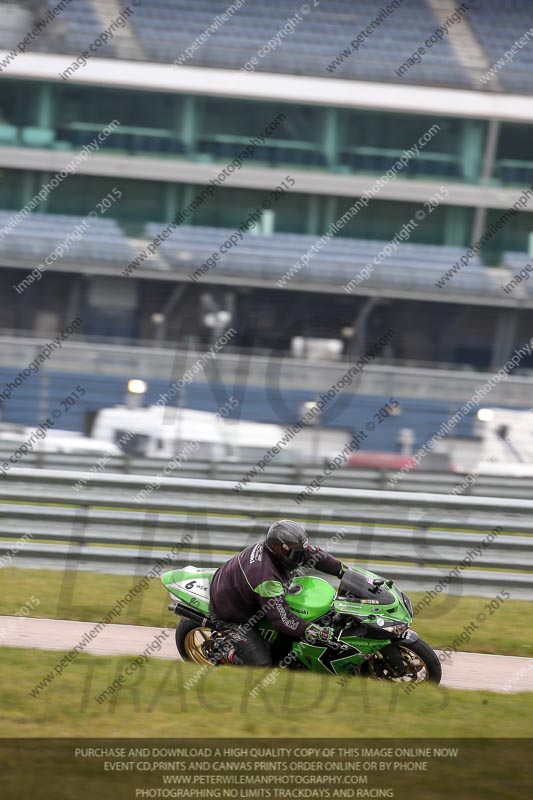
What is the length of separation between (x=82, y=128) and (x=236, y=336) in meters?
7.96

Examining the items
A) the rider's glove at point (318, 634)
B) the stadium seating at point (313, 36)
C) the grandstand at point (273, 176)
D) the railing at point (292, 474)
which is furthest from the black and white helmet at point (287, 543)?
the stadium seating at point (313, 36)

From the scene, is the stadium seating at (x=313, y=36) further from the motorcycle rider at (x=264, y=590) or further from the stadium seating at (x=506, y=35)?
the motorcycle rider at (x=264, y=590)

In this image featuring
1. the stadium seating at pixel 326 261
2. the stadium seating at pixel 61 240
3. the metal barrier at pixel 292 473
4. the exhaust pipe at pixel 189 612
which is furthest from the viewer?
the stadium seating at pixel 326 261

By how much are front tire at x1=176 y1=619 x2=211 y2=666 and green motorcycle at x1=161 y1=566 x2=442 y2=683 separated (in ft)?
0.57

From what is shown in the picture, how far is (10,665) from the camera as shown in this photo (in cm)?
633

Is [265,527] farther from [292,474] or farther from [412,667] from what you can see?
[292,474]

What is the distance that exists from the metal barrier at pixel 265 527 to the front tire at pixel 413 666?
7.73 feet

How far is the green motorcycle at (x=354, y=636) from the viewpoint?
6.27 metres

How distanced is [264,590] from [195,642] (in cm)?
83

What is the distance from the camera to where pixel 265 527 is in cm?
895

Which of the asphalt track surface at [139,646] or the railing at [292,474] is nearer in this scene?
the asphalt track surface at [139,646]

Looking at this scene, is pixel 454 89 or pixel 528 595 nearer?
Result: pixel 528 595
